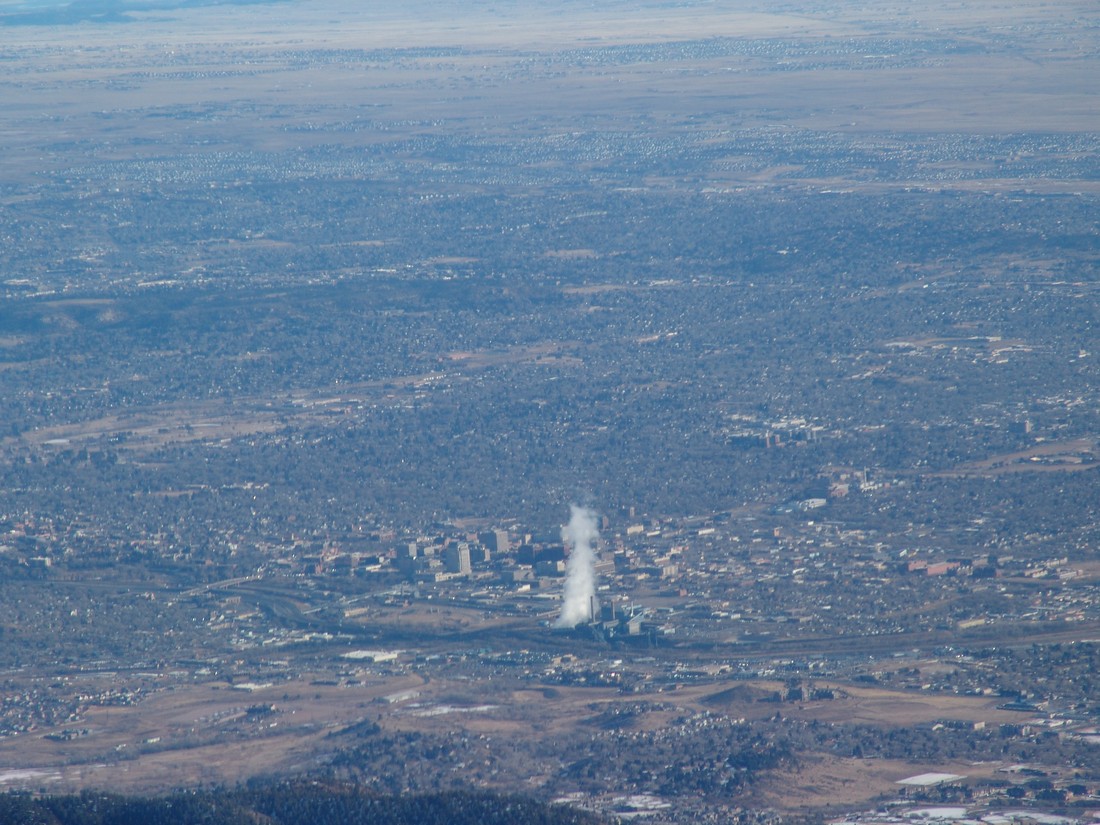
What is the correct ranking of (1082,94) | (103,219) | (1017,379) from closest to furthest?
(1017,379)
(103,219)
(1082,94)

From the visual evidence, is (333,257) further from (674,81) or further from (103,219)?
(674,81)

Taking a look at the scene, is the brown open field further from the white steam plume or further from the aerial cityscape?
the white steam plume

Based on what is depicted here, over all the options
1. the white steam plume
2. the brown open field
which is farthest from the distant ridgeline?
the brown open field

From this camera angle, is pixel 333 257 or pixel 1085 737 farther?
pixel 333 257

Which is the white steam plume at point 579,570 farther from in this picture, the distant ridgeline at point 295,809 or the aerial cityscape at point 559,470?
the distant ridgeline at point 295,809

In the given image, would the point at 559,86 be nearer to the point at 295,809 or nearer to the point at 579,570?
the point at 579,570

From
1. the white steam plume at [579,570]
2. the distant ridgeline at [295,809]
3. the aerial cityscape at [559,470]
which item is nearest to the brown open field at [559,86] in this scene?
the aerial cityscape at [559,470]

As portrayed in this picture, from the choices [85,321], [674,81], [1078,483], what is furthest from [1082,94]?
[1078,483]
